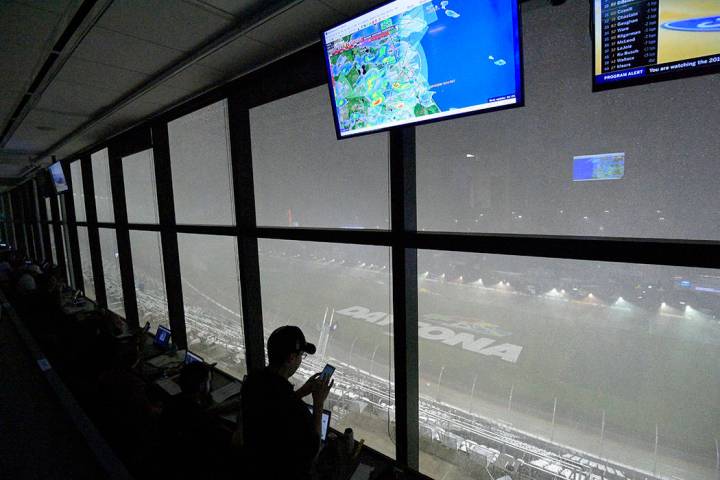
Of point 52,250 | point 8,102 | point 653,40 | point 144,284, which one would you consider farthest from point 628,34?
point 52,250

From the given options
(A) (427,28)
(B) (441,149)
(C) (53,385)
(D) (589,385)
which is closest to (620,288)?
(B) (441,149)

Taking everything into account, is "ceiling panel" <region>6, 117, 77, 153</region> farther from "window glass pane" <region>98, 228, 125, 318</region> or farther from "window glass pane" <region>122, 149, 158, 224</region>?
"window glass pane" <region>98, 228, 125, 318</region>

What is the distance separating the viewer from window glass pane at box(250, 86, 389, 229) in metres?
2.08

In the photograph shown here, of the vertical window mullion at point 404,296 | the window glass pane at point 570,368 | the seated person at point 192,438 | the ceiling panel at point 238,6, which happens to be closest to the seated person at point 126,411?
the seated person at point 192,438

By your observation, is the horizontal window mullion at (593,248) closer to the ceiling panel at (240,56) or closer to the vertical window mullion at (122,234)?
the ceiling panel at (240,56)

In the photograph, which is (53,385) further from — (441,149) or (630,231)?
(630,231)

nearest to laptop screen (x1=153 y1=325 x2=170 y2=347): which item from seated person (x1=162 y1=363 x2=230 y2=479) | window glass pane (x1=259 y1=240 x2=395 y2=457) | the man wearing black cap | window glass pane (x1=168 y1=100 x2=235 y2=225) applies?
window glass pane (x1=259 y1=240 x2=395 y2=457)

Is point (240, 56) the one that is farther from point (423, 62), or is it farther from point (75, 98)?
point (75, 98)

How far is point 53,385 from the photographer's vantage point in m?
2.09

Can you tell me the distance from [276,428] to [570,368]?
8.61m

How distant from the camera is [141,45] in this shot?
2.15 meters

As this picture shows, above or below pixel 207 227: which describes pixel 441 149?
above

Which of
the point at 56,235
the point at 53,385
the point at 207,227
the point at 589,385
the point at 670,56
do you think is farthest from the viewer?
the point at 56,235

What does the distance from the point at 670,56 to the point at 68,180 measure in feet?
27.0
